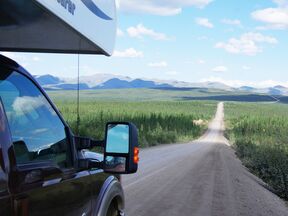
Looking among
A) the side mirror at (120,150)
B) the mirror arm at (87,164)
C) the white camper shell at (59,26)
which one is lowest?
the mirror arm at (87,164)

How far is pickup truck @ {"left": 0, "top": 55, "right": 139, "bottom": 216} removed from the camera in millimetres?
2322

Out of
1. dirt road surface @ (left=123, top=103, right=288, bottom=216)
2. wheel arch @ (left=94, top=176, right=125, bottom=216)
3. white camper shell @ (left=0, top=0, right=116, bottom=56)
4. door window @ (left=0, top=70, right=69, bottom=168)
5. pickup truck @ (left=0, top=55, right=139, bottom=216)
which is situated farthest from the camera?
dirt road surface @ (left=123, top=103, right=288, bottom=216)

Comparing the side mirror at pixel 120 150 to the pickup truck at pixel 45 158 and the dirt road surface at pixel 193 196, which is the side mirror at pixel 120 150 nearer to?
the pickup truck at pixel 45 158

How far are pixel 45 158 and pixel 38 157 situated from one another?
91 mm

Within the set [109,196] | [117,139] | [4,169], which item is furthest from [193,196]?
[4,169]

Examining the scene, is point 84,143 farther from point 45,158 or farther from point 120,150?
point 45,158

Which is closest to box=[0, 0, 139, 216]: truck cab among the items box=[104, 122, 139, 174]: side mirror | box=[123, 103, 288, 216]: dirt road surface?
box=[104, 122, 139, 174]: side mirror

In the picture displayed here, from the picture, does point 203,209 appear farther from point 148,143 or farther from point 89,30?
point 148,143

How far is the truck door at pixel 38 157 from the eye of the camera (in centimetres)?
240

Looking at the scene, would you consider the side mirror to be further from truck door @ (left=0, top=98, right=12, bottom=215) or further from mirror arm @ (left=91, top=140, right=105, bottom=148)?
truck door @ (left=0, top=98, right=12, bottom=215)

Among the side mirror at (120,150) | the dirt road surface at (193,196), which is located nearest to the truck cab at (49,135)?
the side mirror at (120,150)

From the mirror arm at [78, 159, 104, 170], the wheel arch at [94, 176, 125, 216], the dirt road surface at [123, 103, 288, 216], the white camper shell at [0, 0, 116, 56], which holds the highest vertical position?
the white camper shell at [0, 0, 116, 56]

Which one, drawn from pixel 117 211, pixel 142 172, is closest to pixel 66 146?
pixel 117 211

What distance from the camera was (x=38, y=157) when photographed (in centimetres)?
277
